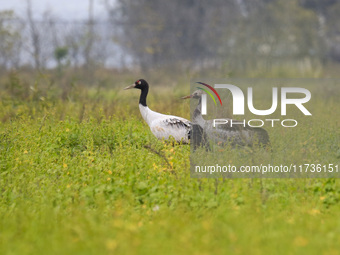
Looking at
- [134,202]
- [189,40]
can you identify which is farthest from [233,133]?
[189,40]

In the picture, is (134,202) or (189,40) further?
(189,40)

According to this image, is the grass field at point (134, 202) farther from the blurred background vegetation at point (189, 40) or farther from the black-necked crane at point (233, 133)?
the blurred background vegetation at point (189, 40)

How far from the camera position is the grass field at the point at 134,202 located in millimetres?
4363

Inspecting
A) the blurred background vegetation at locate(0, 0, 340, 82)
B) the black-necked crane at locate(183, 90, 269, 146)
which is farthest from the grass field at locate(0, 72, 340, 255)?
the blurred background vegetation at locate(0, 0, 340, 82)

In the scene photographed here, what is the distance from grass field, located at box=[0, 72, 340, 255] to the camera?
4.36 m

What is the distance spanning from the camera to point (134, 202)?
6.30 metres

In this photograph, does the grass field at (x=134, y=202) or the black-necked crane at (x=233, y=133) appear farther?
the black-necked crane at (x=233, y=133)

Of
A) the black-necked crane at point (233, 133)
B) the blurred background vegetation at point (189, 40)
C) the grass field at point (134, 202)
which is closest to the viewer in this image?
the grass field at point (134, 202)

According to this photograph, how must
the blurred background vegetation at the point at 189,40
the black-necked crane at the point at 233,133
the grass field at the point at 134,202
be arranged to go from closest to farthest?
the grass field at the point at 134,202, the black-necked crane at the point at 233,133, the blurred background vegetation at the point at 189,40

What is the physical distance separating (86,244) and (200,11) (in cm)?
3315

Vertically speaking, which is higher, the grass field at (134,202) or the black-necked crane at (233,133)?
the black-necked crane at (233,133)

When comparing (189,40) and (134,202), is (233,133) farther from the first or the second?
(189,40)

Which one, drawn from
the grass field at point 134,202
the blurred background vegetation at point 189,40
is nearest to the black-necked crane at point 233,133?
the grass field at point 134,202

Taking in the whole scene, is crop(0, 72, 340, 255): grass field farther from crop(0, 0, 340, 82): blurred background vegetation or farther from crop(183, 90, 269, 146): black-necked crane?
crop(0, 0, 340, 82): blurred background vegetation
